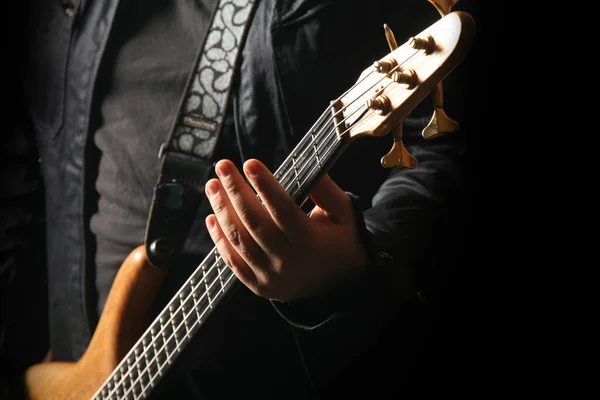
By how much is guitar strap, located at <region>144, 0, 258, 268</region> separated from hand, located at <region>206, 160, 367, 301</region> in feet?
0.63

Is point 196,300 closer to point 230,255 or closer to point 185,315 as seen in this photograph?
point 185,315

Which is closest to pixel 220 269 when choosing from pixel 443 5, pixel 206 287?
pixel 206 287

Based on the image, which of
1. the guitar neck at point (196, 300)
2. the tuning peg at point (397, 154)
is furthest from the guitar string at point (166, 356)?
the tuning peg at point (397, 154)

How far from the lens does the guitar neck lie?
0.58 m

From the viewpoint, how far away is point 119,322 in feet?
2.57

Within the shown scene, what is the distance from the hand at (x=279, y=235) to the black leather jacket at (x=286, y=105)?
46mm

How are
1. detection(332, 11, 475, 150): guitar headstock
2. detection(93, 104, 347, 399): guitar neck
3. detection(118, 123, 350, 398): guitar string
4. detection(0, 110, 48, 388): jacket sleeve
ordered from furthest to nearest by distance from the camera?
1. detection(0, 110, 48, 388): jacket sleeve
2. detection(118, 123, 350, 398): guitar string
3. detection(93, 104, 347, 399): guitar neck
4. detection(332, 11, 475, 150): guitar headstock

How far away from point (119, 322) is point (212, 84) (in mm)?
→ 348

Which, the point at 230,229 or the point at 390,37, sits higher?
the point at 390,37

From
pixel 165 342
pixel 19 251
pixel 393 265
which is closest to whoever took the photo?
pixel 393 265

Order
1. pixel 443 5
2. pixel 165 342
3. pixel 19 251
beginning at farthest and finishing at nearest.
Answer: pixel 19 251, pixel 165 342, pixel 443 5

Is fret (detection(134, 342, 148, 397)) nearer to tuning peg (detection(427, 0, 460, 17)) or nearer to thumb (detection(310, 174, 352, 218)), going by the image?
thumb (detection(310, 174, 352, 218))

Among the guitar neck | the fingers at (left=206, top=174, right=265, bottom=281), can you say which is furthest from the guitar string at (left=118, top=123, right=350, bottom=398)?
the fingers at (left=206, top=174, right=265, bottom=281)

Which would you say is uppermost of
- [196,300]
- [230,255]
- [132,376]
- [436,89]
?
[436,89]
